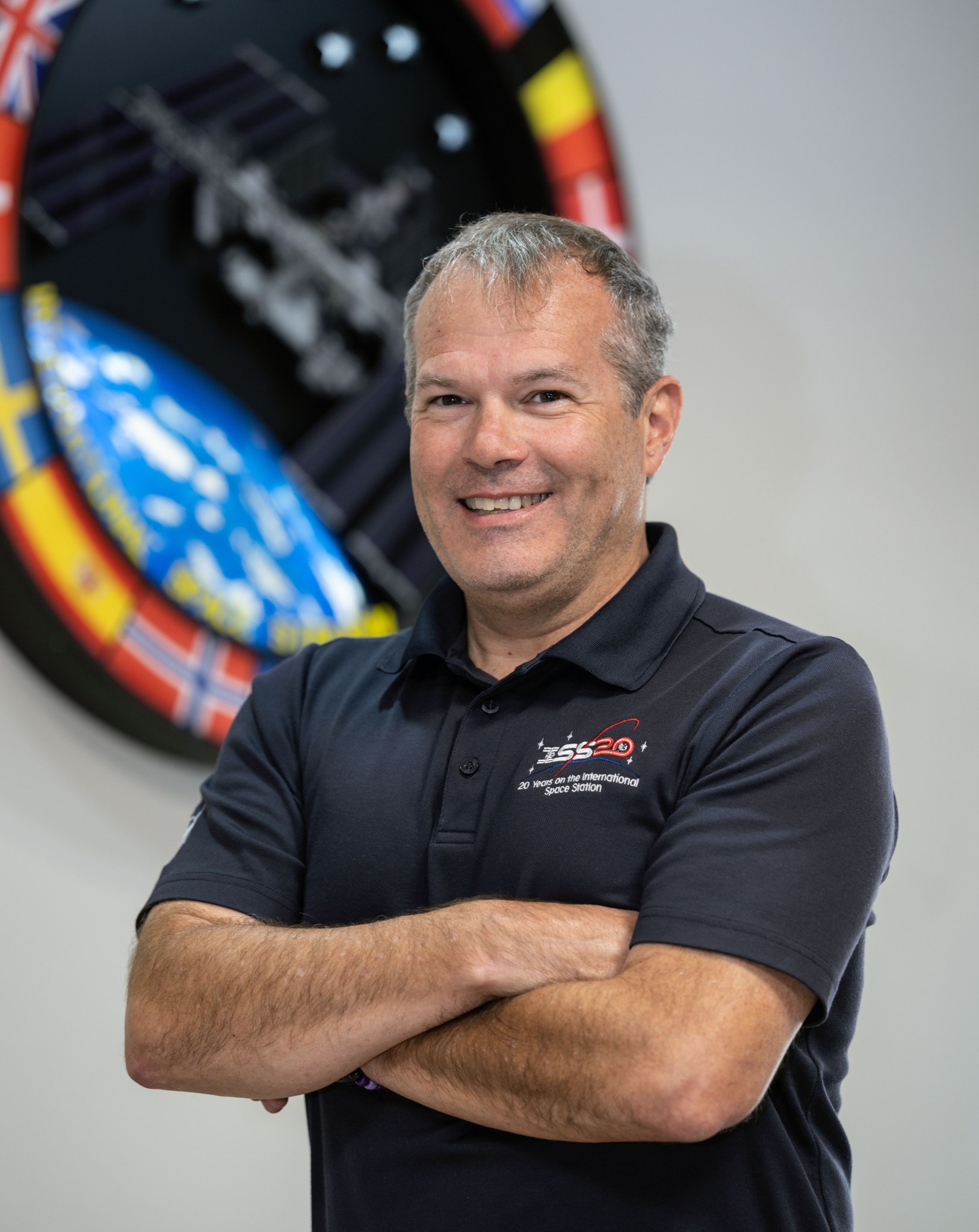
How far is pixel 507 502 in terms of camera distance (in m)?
1.17

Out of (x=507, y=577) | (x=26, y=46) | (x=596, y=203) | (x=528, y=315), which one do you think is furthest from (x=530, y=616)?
(x=596, y=203)

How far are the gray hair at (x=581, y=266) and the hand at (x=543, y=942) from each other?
51 centimetres

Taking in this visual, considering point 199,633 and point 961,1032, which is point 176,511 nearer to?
point 199,633

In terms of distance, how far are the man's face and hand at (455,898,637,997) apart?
32 cm

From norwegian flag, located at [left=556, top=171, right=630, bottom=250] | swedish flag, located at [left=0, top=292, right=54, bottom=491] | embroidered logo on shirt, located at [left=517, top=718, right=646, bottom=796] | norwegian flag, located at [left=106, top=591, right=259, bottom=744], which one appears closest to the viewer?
embroidered logo on shirt, located at [left=517, top=718, right=646, bottom=796]

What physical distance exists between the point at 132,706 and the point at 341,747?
17.1 inches

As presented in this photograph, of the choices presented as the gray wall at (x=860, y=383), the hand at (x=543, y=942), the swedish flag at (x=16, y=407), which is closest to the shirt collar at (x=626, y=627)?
the hand at (x=543, y=942)

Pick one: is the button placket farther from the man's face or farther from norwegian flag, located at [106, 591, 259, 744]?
norwegian flag, located at [106, 591, 259, 744]

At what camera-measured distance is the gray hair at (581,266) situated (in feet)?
3.84

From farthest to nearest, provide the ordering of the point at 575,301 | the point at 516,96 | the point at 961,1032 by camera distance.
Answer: the point at 961,1032 < the point at 516,96 < the point at 575,301

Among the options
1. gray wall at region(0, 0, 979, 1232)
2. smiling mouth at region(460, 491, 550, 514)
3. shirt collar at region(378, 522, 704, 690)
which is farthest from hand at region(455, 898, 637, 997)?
gray wall at region(0, 0, 979, 1232)

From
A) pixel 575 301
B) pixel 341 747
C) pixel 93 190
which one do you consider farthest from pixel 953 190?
pixel 341 747

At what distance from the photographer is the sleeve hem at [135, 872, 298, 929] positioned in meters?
1.12

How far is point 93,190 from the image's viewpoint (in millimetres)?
1536
